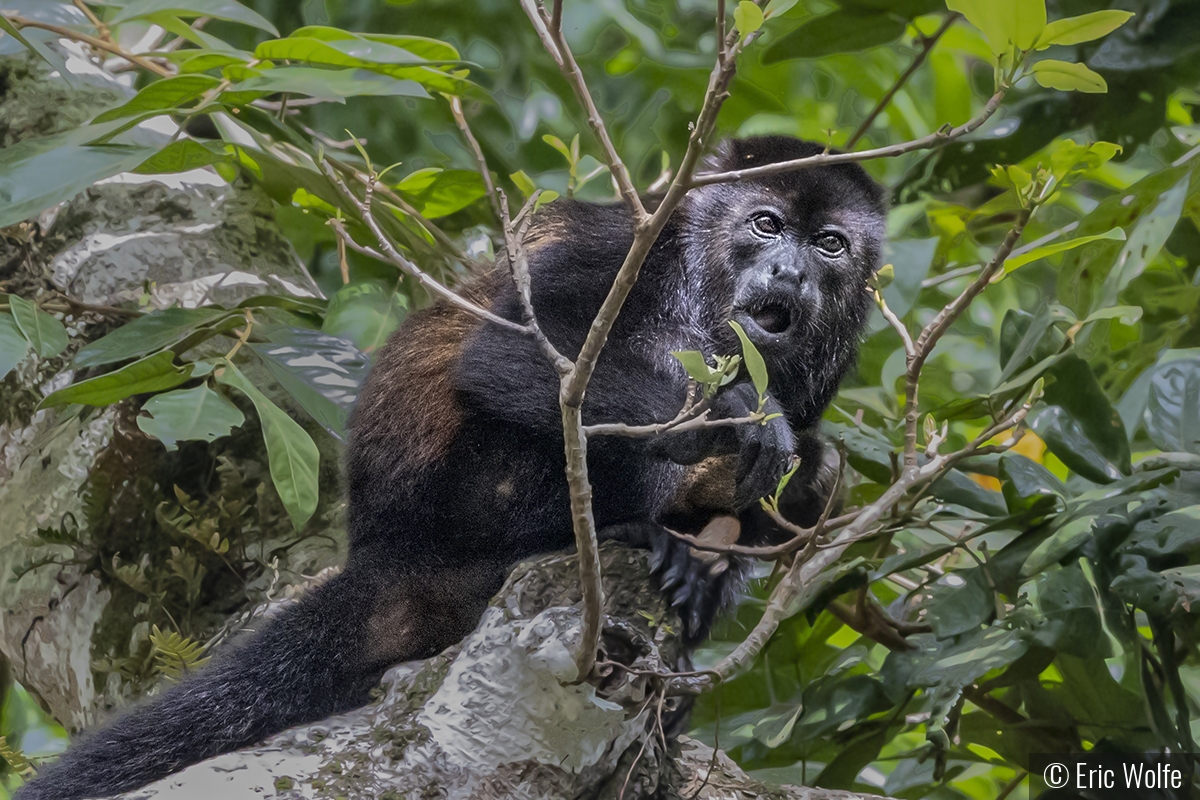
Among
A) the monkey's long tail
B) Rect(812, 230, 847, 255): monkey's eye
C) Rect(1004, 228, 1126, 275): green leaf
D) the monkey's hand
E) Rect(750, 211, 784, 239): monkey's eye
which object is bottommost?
the monkey's long tail

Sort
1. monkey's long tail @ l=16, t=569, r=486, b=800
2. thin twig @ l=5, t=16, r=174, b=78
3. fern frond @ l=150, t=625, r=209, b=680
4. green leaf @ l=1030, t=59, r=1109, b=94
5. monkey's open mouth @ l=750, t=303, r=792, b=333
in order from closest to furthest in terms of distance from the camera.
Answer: green leaf @ l=1030, t=59, r=1109, b=94, monkey's long tail @ l=16, t=569, r=486, b=800, fern frond @ l=150, t=625, r=209, b=680, monkey's open mouth @ l=750, t=303, r=792, b=333, thin twig @ l=5, t=16, r=174, b=78

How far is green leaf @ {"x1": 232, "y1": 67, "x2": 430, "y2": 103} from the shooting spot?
2.24 m

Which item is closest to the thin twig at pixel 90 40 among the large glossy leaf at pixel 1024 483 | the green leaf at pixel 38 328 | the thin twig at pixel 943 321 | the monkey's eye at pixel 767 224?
the green leaf at pixel 38 328

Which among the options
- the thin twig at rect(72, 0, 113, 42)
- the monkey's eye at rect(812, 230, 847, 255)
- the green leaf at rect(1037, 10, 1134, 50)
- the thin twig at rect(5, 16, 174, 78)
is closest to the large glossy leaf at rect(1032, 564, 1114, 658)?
the monkey's eye at rect(812, 230, 847, 255)

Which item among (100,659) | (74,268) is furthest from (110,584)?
(74,268)

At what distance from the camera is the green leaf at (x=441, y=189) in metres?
3.03

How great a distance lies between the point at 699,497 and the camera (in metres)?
2.30

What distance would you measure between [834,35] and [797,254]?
74 centimetres

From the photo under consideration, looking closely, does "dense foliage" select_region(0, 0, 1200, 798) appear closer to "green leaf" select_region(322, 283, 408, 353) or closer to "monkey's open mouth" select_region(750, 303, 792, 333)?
"green leaf" select_region(322, 283, 408, 353)

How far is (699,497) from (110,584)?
1.56 meters

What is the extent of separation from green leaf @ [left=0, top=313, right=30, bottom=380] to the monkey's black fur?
0.76 metres

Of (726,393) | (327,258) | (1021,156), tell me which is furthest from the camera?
(327,258)

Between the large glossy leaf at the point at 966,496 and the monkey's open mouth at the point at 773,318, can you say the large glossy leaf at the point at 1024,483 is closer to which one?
the large glossy leaf at the point at 966,496

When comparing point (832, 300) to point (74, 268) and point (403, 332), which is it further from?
point (74, 268)
